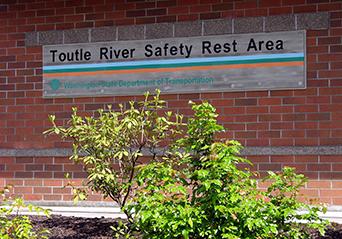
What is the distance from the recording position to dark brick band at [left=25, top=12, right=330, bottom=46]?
8312mm

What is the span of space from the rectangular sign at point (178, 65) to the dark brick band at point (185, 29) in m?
0.09

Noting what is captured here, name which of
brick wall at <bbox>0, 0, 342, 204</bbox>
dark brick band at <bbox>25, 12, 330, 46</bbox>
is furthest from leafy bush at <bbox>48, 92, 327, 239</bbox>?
dark brick band at <bbox>25, 12, 330, 46</bbox>

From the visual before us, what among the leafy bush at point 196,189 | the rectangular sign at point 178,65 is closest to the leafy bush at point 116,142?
the leafy bush at point 196,189

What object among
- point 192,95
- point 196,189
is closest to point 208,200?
point 196,189

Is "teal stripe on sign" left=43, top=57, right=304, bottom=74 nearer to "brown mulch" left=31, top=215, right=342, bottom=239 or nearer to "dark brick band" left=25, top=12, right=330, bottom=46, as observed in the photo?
"dark brick band" left=25, top=12, right=330, bottom=46

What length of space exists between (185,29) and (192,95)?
109cm

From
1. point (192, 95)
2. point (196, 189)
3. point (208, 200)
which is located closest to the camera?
point (208, 200)

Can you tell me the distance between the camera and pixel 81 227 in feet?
23.7

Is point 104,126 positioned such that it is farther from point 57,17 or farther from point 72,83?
point 57,17

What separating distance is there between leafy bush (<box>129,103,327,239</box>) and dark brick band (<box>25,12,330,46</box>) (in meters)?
3.55

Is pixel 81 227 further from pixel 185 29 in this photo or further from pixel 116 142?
pixel 185 29

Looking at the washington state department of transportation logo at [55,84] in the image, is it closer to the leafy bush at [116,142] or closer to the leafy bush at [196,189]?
the leafy bush at [116,142]

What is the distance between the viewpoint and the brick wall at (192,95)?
323 inches

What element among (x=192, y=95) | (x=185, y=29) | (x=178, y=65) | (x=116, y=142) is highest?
(x=185, y=29)
